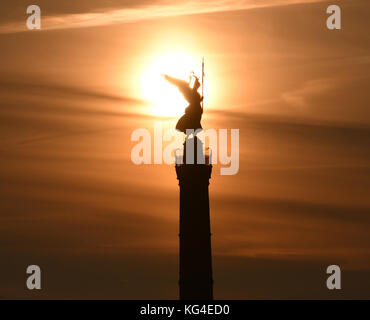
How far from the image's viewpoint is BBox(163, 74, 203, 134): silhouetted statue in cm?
7194

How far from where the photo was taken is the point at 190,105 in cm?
7212

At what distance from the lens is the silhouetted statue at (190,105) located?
71.9 metres
